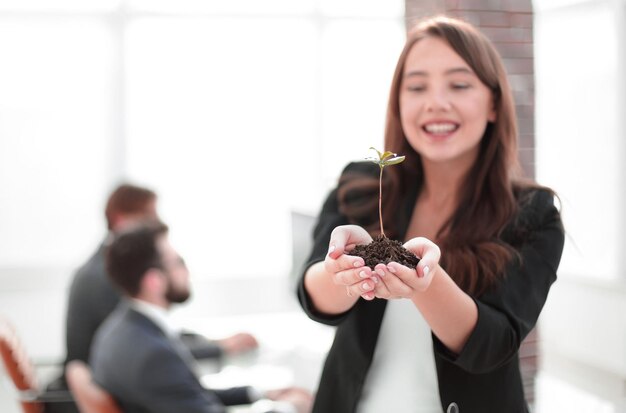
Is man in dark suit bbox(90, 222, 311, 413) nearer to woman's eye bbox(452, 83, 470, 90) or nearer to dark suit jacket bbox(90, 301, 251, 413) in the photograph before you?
dark suit jacket bbox(90, 301, 251, 413)

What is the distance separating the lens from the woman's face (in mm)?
750

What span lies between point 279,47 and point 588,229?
1.96 meters

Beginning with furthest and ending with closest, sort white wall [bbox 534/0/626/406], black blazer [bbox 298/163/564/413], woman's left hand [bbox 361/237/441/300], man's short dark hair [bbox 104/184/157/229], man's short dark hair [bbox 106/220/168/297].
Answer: white wall [bbox 534/0/626/406] < man's short dark hair [bbox 104/184/157/229] < man's short dark hair [bbox 106/220/168/297] < black blazer [bbox 298/163/564/413] < woman's left hand [bbox 361/237/441/300]

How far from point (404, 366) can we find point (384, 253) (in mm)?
258

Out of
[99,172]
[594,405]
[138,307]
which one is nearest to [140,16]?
[99,172]

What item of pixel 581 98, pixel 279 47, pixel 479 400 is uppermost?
pixel 279 47

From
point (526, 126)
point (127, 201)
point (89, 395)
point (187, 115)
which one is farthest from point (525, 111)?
point (187, 115)

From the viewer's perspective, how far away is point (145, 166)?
4617mm

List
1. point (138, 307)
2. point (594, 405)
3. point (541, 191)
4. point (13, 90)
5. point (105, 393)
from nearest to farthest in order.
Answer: point (541, 191)
point (594, 405)
point (105, 393)
point (138, 307)
point (13, 90)

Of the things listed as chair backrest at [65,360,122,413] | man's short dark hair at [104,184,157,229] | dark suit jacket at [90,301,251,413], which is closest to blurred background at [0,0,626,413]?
man's short dark hair at [104,184,157,229]

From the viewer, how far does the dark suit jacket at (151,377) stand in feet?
6.05

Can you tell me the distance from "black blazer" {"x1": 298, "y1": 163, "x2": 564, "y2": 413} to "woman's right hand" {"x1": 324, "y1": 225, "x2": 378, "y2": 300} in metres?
0.13

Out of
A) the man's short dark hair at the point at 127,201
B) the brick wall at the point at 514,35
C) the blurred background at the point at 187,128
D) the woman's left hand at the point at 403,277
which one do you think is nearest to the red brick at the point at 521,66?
the brick wall at the point at 514,35

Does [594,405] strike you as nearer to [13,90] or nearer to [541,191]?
[541,191]
